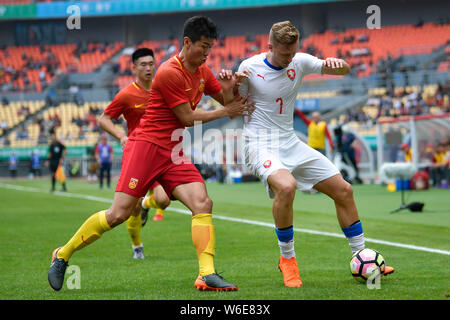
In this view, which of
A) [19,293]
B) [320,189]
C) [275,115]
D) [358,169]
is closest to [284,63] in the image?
[275,115]

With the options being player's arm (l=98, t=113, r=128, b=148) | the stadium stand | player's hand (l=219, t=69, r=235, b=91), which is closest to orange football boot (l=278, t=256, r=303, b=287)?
player's hand (l=219, t=69, r=235, b=91)

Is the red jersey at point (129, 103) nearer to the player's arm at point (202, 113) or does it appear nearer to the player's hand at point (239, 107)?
the player's hand at point (239, 107)

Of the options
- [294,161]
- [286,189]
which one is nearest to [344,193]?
[294,161]

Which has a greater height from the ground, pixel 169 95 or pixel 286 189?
pixel 169 95

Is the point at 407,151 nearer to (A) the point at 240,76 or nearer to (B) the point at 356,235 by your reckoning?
(B) the point at 356,235

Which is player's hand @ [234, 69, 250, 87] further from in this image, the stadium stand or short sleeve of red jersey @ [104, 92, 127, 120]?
the stadium stand

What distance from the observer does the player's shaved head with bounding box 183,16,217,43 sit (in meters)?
6.01

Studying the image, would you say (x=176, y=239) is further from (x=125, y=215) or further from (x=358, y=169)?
(x=358, y=169)

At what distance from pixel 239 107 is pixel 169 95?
25.6 inches

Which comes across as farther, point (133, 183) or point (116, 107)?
point (116, 107)

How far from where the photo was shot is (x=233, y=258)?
8.48 m

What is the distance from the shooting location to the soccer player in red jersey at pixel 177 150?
6109 millimetres

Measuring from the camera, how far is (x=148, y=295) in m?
5.82

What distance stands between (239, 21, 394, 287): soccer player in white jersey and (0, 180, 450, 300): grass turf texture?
0.52 meters
